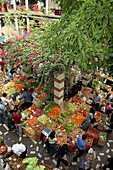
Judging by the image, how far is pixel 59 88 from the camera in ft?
28.3

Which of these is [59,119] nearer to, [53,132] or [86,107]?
[53,132]

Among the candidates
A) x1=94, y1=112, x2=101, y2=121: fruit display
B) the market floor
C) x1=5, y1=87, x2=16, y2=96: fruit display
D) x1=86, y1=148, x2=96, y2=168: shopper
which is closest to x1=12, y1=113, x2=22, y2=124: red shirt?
the market floor

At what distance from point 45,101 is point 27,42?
154 inches

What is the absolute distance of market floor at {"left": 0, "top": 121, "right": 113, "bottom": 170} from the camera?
23.6ft

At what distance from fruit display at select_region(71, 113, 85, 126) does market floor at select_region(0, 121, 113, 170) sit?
1502 millimetres

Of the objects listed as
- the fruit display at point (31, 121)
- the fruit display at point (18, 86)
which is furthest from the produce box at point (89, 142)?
the fruit display at point (18, 86)

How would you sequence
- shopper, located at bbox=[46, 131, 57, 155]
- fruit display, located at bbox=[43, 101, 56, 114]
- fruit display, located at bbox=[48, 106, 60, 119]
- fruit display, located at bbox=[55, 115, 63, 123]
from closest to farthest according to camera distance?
shopper, located at bbox=[46, 131, 57, 155], fruit display, located at bbox=[55, 115, 63, 123], fruit display, located at bbox=[48, 106, 60, 119], fruit display, located at bbox=[43, 101, 56, 114]

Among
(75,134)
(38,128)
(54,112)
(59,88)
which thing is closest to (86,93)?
(59,88)

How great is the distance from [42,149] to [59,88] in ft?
11.2

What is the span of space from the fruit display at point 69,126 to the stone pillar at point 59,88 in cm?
144

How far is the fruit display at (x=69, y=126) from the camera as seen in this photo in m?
8.14

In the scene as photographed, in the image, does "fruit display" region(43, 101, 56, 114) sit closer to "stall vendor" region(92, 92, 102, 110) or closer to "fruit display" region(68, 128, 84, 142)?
"fruit display" region(68, 128, 84, 142)

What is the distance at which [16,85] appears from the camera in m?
11.1

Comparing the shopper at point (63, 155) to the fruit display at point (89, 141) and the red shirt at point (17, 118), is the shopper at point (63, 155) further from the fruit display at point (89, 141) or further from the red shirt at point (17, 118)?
the red shirt at point (17, 118)
